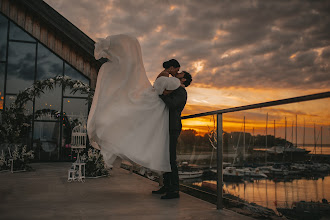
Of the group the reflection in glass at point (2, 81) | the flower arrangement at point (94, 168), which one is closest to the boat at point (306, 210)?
the flower arrangement at point (94, 168)

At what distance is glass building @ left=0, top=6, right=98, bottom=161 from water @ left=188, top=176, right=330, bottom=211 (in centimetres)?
675

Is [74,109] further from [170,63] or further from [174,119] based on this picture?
[174,119]

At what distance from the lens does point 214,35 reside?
14469 millimetres

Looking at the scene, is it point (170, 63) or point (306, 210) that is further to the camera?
point (170, 63)

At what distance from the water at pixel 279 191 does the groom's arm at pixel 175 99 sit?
3.12 ft

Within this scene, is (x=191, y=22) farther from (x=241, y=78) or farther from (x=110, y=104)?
(x=110, y=104)

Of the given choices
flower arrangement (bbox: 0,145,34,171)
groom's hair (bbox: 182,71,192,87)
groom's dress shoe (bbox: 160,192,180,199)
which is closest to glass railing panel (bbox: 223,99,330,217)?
groom's dress shoe (bbox: 160,192,180,199)

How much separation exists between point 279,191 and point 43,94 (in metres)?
7.86

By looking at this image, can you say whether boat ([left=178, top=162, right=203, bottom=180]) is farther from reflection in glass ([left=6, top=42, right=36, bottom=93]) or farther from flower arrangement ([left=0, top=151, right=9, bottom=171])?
reflection in glass ([left=6, top=42, right=36, bottom=93])

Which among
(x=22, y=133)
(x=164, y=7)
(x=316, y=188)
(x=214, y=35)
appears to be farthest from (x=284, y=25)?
(x=316, y=188)

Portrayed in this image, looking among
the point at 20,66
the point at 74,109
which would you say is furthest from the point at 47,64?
the point at 74,109

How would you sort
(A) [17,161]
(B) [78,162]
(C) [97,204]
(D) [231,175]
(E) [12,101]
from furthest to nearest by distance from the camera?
(E) [12,101]
(A) [17,161]
(B) [78,162]
(C) [97,204]
(D) [231,175]

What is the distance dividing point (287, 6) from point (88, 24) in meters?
12.5

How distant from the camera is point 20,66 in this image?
862cm
